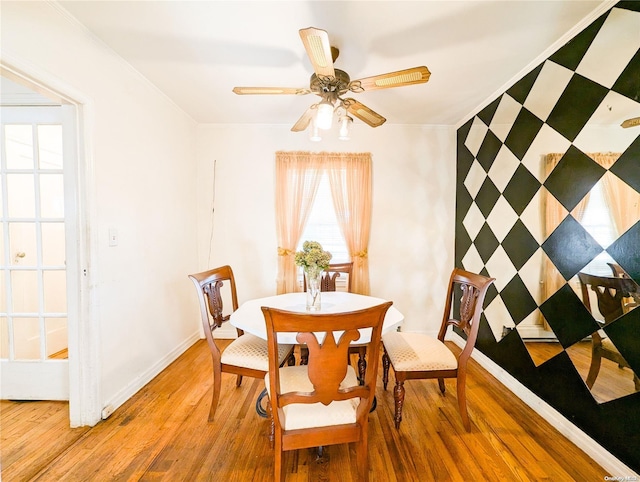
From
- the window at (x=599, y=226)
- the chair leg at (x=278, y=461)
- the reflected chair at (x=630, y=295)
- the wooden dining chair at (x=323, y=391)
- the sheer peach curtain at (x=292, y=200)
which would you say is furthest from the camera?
the sheer peach curtain at (x=292, y=200)

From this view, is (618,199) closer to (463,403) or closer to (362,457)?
(463,403)

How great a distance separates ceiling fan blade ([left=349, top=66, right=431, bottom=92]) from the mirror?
104 cm

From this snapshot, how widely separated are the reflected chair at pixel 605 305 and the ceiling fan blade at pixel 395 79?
4.82 ft

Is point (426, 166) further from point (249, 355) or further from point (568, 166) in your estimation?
point (249, 355)

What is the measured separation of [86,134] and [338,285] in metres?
2.55

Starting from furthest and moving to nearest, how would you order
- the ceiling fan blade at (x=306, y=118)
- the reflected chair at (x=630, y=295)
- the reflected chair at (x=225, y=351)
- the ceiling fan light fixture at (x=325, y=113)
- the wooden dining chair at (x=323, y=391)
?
the ceiling fan blade at (x=306, y=118) < the reflected chair at (x=225, y=351) < the ceiling fan light fixture at (x=325, y=113) < the reflected chair at (x=630, y=295) < the wooden dining chair at (x=323, y=391)

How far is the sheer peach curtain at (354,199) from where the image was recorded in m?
3.11

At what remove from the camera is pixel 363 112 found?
1905 mm

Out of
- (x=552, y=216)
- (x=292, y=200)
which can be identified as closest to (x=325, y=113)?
(x=292, y=200)

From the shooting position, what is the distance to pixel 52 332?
2.00 meters

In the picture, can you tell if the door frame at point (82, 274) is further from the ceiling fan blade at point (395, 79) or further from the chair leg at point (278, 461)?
the ceiling fan blade at point (395, 79)

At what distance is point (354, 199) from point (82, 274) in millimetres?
2452

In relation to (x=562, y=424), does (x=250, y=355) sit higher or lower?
higher

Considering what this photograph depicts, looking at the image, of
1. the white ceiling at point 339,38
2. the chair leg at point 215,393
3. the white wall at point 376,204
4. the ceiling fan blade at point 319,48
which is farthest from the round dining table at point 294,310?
the white ceiling at point 339,38
